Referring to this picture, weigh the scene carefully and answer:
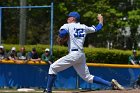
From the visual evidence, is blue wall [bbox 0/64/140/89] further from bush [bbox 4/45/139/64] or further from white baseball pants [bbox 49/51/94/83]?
white baseball pants [bbox 49/51/94/83]

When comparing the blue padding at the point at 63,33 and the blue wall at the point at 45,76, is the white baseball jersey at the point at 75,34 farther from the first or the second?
the blue wall at the point at 45,76

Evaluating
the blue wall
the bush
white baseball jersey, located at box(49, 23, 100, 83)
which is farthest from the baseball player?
the bush

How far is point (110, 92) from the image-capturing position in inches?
443

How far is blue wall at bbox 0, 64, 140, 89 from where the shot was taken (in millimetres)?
19594

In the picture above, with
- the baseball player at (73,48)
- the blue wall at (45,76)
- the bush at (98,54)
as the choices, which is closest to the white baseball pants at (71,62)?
the baseball player at (73,48)

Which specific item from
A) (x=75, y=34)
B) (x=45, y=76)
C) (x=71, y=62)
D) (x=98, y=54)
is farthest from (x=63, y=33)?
(x=98, y=54)

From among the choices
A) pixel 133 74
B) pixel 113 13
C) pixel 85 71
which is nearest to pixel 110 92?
pixel 85 71

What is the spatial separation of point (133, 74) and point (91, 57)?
5398 mm

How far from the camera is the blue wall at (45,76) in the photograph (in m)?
19.6

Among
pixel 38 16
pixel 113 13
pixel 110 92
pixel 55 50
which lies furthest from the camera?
pixel 38 16

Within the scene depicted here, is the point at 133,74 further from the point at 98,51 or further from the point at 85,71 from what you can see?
the point at 85,71

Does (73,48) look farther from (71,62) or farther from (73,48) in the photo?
(71,62)

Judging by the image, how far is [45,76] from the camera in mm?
19844

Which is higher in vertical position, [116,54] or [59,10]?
[59,10]
